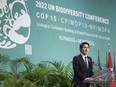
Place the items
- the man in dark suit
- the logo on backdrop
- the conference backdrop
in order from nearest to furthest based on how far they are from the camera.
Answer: the man in dark suit, the logo on backdrop, the conference backdrop

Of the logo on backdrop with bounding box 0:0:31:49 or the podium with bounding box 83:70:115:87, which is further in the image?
the logo on backdrop with bounding box 0:0:31:49

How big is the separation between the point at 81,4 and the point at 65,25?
79cm

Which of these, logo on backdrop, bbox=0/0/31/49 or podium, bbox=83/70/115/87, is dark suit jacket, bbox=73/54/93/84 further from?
logo on backdrop, bbox=0/0/31/49

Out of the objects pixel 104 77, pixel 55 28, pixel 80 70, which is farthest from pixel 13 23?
pixel 104 77

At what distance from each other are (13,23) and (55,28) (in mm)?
1046

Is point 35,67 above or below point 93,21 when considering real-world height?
below

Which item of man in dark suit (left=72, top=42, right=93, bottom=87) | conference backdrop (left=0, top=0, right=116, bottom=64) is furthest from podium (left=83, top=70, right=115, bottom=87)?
conference backdrop (left=0, top=0, right=116, bottom=64)

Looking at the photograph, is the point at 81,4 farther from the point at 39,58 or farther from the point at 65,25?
the point at 39,58

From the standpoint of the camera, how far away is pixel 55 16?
7.47 metres

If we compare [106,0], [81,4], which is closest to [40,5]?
[81,4]

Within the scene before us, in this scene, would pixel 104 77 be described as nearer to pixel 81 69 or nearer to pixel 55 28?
pixel 81 69

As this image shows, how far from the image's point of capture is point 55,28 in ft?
24.3

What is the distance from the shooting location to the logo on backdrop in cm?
650

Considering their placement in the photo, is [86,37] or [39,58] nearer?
[39,58]
